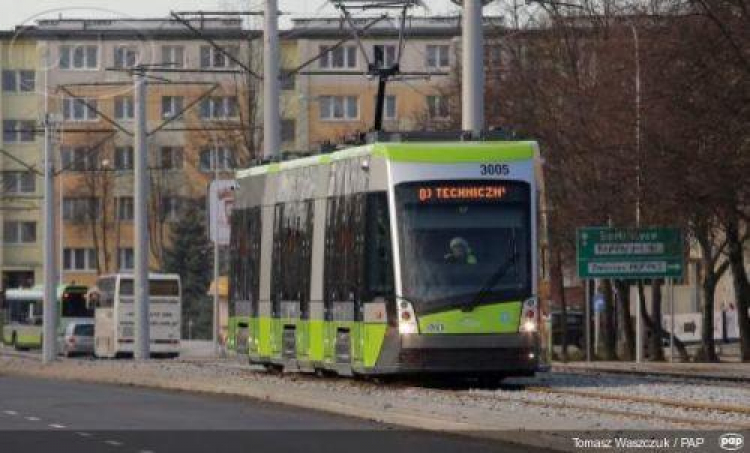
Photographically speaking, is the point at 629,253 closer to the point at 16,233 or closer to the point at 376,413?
the point at 376,413

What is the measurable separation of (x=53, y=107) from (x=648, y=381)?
3394 inches

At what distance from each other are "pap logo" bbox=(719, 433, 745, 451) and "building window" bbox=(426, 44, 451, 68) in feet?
300

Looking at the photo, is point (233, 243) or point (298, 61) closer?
point (233, 243)

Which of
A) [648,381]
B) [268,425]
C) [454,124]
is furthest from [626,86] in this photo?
[268,425]

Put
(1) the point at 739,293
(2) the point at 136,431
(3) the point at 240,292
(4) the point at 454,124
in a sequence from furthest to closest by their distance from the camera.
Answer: (4) the point at 454,124
(1) the point at 739,293
(3) the point at 240,292
(2) the point at 136,431

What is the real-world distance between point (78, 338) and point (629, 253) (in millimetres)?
39751

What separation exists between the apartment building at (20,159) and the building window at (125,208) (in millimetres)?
4252

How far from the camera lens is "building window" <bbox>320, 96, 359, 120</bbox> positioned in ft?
387

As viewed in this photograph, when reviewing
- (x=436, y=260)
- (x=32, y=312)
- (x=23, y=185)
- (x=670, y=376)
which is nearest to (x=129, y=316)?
(x=32, y=312)

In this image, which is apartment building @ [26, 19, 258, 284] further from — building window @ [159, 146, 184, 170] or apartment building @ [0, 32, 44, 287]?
apartment building @ [0, 32, 44, 287]

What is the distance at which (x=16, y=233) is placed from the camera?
123750 millimetres

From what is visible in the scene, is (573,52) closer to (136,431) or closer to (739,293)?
(739,293)

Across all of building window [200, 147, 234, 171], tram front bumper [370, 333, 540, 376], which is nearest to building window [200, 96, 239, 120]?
building window [200, 147, 234, 171]

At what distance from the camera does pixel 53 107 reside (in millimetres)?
118688
